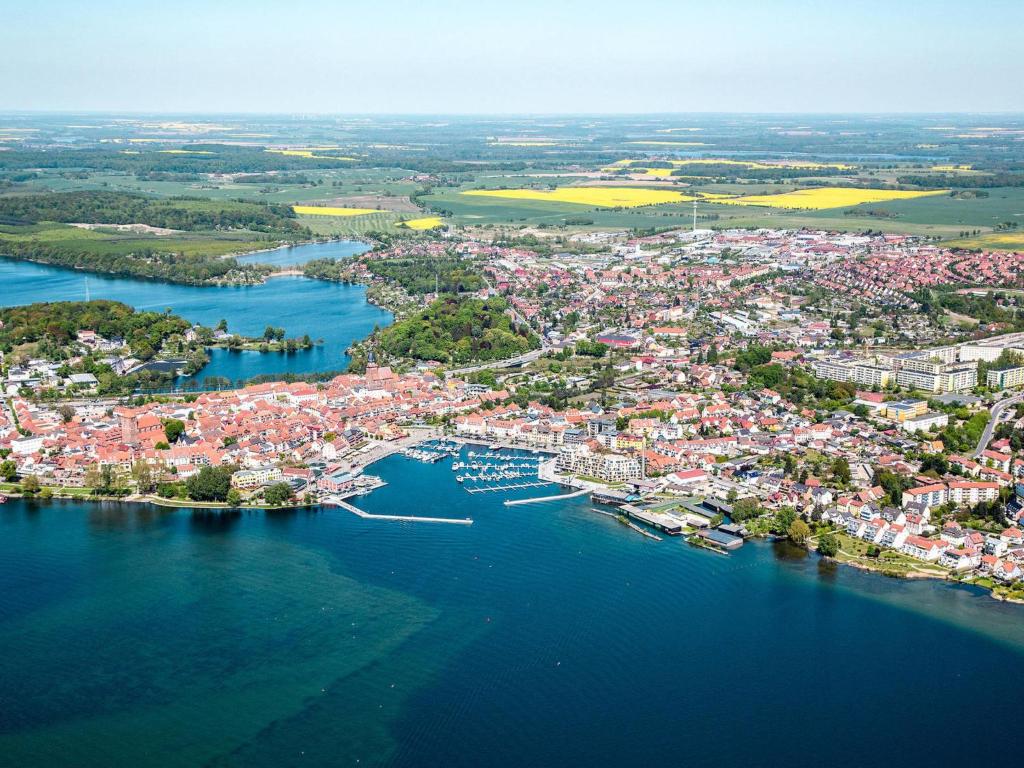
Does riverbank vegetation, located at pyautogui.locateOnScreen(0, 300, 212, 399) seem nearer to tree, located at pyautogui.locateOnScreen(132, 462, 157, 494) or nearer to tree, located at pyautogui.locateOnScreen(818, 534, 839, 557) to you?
tree, located at pyautogui.locateOnScreen(132, 462, 157, 494)

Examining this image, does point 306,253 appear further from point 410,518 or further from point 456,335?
point 410,518

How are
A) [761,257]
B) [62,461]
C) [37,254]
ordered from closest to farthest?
[62,461] → [761,257] → [37,254]

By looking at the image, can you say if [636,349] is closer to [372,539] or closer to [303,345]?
[303,345]

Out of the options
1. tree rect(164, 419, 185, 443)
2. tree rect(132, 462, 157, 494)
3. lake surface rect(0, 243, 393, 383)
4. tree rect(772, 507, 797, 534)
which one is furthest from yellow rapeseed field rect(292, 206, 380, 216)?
tree rect(772, 507, 797, 534)

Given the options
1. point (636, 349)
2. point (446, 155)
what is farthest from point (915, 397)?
point (446, 155)

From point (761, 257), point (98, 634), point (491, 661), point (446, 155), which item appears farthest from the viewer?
point (446, 155)

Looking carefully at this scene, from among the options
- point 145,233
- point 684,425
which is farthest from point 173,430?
point 145,233

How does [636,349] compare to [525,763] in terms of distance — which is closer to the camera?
[525,763]
